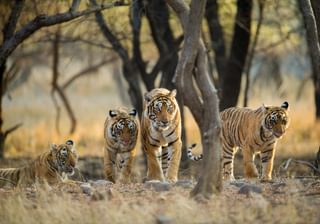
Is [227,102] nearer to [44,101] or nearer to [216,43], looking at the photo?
[216,43]

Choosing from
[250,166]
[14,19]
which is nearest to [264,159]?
[250,166]

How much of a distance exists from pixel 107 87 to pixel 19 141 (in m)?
23.8

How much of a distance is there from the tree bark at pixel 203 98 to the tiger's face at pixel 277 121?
281cm

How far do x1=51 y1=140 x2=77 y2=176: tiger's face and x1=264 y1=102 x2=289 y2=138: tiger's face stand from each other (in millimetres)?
2630

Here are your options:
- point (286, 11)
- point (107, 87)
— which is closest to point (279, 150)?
point (286, 11)

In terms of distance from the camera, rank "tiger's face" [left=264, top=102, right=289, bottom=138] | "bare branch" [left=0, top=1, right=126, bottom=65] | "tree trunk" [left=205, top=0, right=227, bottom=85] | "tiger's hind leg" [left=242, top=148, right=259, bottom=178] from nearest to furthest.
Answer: "tiger's face" [left=264, top=102, right=289, bottom=138]
"tiger's hind leg" [left=242, top=148, right=259, bottom=178]
"bare branch" [left=0, top=1, right=126, bottom=65]
"tree trunk" [left=205, top=0, right=227, bottom=85]

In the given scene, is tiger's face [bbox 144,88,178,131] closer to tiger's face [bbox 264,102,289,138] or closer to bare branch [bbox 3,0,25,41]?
tiger's face [bbox 264,102,289,138]

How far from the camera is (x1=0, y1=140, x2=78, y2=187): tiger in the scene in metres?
11.3

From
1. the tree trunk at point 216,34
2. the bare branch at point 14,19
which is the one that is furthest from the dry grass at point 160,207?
the tree trunk at point 216,34

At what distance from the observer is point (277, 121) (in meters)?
11.3

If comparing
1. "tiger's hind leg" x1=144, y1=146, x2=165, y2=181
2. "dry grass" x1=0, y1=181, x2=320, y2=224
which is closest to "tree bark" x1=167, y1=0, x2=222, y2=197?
"dry grass" x1=0, y1=181, x2=320, y2=224

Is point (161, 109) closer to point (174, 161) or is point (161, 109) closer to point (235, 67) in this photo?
point (174, 161)

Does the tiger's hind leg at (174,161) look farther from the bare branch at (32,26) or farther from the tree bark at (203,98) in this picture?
the tree bark at (203,98)

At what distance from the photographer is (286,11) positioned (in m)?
22.7
